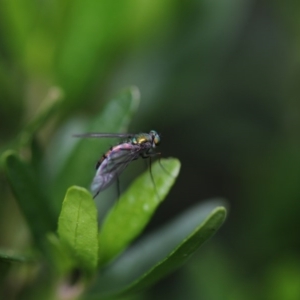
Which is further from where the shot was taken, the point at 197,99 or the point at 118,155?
the point at 197,99

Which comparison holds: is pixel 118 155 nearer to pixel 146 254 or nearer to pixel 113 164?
pixel 113 164

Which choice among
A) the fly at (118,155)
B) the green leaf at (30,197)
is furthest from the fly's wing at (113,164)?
the green leaf at (30,197)

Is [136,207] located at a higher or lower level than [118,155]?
lower

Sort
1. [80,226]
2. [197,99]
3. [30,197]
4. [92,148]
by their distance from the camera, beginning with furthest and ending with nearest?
[197,99], [92,148], [30,197], [80,226]

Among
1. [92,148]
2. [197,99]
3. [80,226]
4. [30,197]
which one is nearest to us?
[80,226]

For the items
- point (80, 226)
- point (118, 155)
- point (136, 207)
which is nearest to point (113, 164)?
point (118, 155)

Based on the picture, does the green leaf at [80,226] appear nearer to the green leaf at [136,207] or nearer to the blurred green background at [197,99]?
the green leaf at [136,207]
